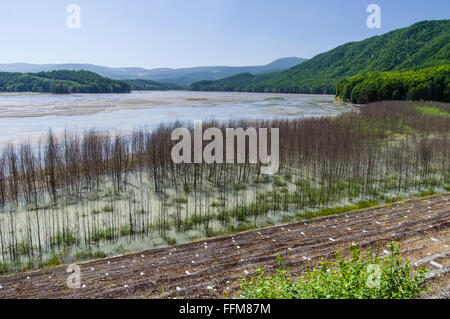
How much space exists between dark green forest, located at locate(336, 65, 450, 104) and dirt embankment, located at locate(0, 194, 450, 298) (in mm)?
57050

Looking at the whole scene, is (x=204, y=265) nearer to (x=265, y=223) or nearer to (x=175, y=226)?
(x=175, y=226)

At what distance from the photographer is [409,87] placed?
63.8m

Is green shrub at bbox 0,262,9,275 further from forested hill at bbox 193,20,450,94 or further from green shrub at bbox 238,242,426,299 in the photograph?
forested hill at bbox 193,20,450,94

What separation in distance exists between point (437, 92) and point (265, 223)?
6095 centimetres

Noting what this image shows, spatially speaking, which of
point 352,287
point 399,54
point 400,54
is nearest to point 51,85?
point 352,287

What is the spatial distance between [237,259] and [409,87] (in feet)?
220

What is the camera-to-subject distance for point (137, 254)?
10.9 metres

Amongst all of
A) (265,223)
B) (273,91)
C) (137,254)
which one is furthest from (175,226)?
(273,91)

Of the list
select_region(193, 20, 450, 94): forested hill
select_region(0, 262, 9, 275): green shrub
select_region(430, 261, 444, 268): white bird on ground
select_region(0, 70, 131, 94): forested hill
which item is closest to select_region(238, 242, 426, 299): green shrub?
select_region(430, 261, 444, 268): white bird on ground

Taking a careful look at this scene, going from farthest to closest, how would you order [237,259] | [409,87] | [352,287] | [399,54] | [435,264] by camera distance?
[399,54] → [409,87] → [237,259] → [435,264] → [352,287]

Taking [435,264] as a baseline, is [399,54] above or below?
above

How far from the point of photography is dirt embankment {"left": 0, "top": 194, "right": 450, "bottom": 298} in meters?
8.18

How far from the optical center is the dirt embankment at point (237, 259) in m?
8.18

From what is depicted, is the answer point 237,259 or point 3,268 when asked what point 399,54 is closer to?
point 237,259
